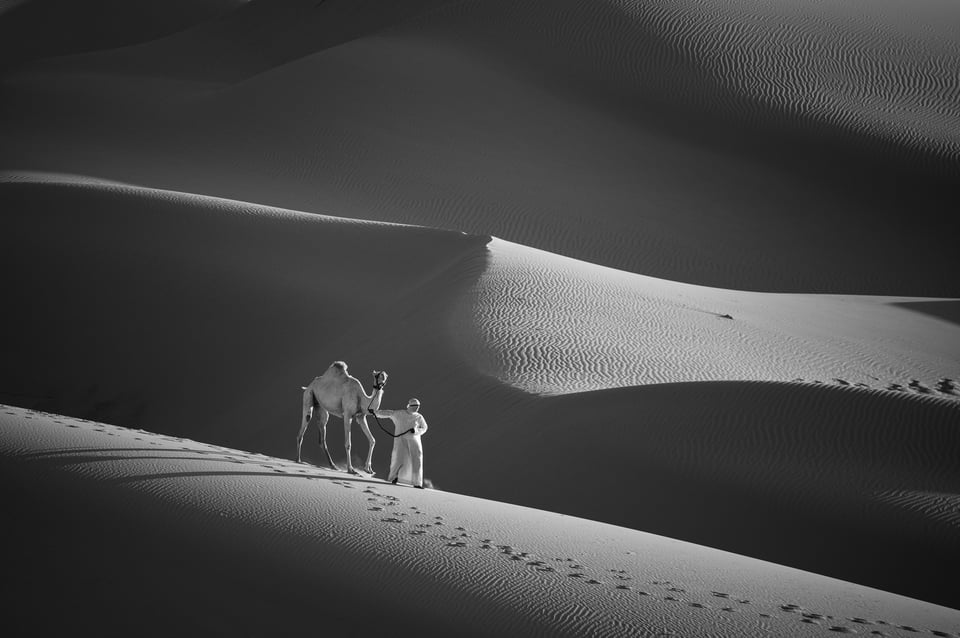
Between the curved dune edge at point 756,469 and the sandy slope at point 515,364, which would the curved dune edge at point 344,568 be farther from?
the sandy slope at point 515,364

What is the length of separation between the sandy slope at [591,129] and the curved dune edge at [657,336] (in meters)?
7.26

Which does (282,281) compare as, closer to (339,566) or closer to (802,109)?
(339,566)

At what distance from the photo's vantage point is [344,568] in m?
6.91

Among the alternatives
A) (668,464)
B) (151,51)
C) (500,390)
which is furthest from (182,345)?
(151,51)

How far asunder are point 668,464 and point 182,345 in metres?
9.90

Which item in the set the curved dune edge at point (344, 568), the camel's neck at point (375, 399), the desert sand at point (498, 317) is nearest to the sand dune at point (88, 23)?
the desert sand at point (498, 317)

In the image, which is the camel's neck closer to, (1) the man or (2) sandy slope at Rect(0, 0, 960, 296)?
(1) the man

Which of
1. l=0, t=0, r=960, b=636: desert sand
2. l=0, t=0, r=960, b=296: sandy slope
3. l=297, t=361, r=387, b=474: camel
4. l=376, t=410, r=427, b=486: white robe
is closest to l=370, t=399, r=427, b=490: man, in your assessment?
l=376, t=410, r=427, b=486: white robe

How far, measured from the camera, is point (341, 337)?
57.5ft

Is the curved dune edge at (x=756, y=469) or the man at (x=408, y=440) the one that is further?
the curved dune edge at (x=756, y=469)

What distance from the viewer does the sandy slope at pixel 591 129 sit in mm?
28906

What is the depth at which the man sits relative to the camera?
9727mm

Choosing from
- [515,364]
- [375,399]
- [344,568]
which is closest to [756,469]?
[515,364]

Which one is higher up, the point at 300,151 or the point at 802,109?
the point at 802,109
